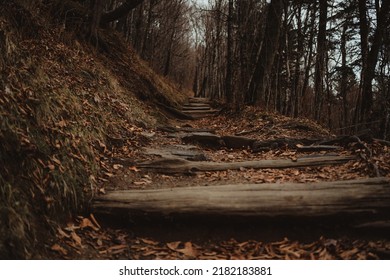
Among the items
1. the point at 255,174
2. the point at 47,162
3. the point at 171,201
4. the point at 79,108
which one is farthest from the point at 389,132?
the point at 47,162

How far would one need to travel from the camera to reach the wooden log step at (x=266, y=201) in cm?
281

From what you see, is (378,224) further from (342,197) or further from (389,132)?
(389,132)

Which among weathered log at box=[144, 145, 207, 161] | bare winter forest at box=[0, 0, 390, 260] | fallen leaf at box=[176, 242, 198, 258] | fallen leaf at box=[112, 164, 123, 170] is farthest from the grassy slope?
fallen leaf at box=[176, 242, 198, 258]

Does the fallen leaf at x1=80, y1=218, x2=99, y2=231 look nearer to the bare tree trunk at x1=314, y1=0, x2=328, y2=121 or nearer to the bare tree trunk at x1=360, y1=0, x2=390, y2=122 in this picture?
the bare tree trunk at x1=360, y1=0, x2=390, y2=122

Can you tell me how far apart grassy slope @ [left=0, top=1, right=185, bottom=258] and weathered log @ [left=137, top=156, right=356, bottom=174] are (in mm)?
894

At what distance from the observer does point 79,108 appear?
4.41m

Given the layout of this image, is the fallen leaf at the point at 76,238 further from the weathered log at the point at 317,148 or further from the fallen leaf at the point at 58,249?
the weathered log at the point at 317,148

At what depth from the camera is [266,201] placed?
3.02 m

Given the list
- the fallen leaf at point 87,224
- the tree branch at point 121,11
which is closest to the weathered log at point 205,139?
the fallen leaf at point 87,224

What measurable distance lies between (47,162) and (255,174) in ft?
8.73

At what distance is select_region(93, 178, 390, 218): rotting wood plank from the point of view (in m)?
2.82

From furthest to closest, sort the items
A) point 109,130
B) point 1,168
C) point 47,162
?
point 109,130
point 47,162
point 1,168

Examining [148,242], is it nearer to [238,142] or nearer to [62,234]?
[62,234]

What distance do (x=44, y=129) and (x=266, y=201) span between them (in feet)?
8.59
